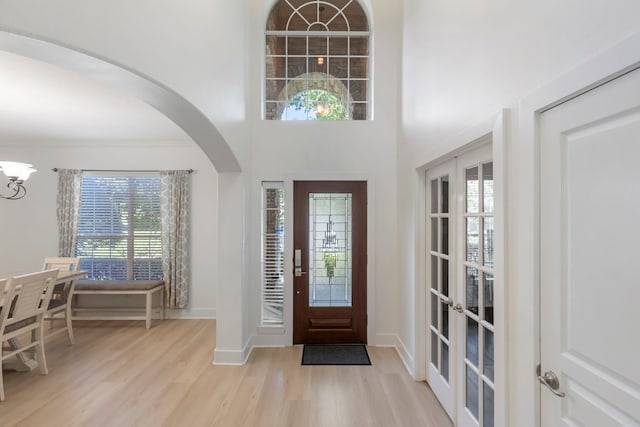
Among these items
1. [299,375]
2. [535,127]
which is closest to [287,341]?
[299,375]

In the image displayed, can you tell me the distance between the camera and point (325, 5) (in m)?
4.02

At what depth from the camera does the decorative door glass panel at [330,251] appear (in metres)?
3.74

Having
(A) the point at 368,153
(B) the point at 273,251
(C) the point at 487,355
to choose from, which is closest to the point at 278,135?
(A) the point at 368,153

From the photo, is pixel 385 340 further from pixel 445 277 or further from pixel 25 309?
pixel 25 309

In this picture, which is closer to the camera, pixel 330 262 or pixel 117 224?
pixel 330 262

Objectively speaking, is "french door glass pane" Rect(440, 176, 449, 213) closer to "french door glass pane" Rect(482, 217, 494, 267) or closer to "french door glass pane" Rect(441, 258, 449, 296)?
"french door glass pane" Rect(441, 258, 449, 296)

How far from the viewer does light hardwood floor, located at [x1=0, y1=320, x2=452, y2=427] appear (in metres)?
2.34

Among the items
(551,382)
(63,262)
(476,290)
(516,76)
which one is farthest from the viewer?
(63,262)

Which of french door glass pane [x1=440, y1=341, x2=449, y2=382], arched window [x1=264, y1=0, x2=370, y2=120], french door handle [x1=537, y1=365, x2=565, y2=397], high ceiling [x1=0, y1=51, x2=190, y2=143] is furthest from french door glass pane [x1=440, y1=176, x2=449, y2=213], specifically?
high ceiling [x1=0, y1=51, x2=190, y2=143]

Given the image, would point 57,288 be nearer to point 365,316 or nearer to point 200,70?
point 200,70

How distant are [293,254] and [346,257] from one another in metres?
0.64

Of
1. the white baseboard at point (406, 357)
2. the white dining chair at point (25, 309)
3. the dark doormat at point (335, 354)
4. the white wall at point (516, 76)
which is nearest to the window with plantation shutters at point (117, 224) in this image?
the white dining chair at point (25, 309)

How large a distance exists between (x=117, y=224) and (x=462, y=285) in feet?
16.2

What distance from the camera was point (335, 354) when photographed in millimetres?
3428
